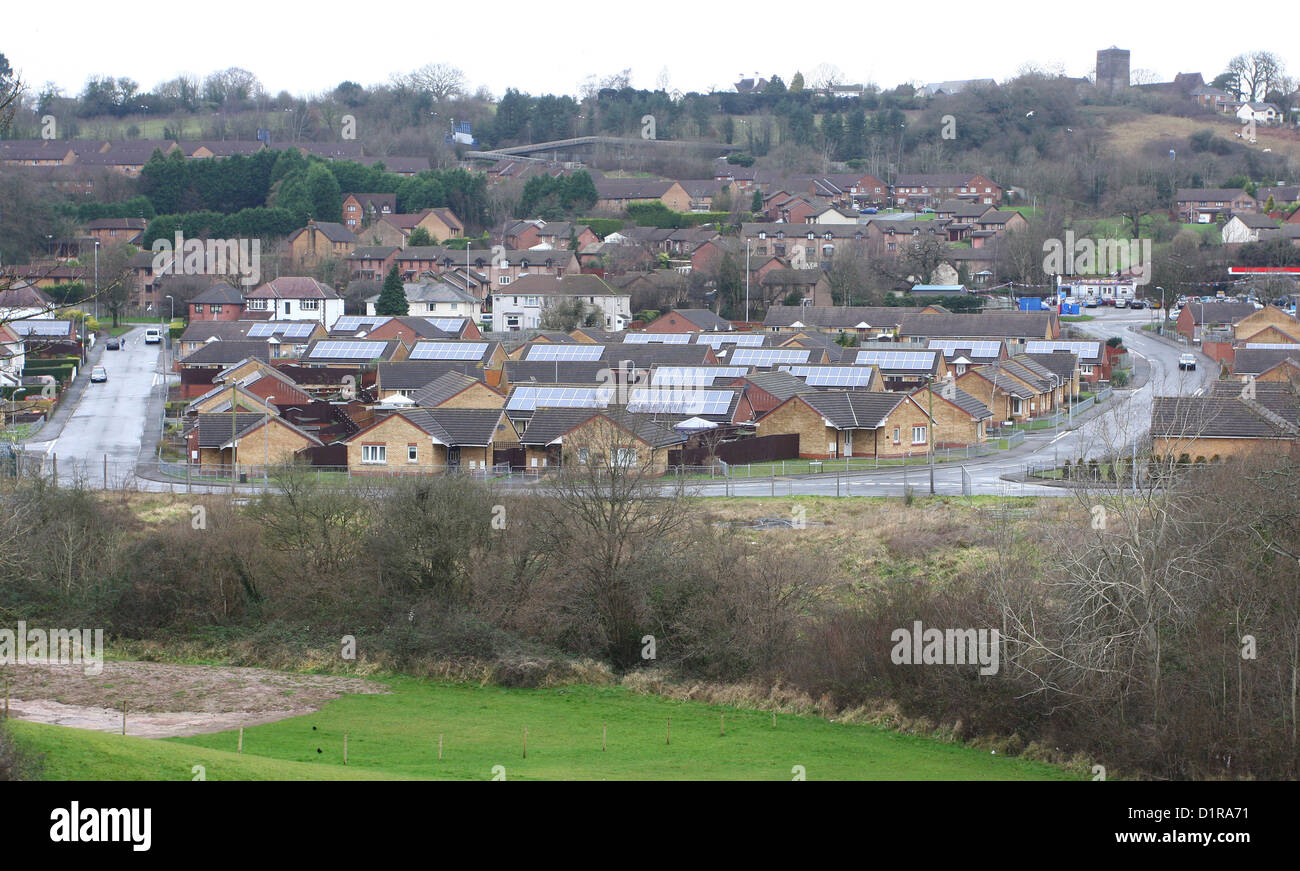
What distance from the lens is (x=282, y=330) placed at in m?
64.0

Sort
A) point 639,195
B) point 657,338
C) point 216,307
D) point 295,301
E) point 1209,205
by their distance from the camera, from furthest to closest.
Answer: point 639,195 → point 1209,205 → point 216,307 → point 295,301 → point 657,338

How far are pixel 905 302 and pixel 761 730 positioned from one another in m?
60.6

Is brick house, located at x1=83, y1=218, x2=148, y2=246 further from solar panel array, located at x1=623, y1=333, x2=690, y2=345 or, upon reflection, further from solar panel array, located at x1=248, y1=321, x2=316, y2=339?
solar panel array, located at x1=623, y1=333, x2=690, y2=345

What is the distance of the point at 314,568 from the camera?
27812mm

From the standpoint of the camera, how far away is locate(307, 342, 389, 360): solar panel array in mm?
57159

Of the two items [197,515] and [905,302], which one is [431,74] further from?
[197,515]

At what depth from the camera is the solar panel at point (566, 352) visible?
54375mm

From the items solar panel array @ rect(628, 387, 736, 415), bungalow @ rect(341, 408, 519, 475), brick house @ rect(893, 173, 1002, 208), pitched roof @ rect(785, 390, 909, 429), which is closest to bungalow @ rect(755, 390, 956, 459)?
pitched roof @ rect(785, 390, 909, 429)

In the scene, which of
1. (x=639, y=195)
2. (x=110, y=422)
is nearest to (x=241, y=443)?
(x=110, y=422)

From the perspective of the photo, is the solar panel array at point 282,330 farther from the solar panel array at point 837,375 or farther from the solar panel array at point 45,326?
the solar panel array at point 837,375

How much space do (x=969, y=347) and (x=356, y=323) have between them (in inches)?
1104

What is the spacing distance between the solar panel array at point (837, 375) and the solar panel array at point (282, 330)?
25.2 metres

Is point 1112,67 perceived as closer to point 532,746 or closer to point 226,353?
point 226,353

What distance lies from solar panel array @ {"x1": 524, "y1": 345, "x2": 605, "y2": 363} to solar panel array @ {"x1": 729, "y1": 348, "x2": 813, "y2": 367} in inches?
212
